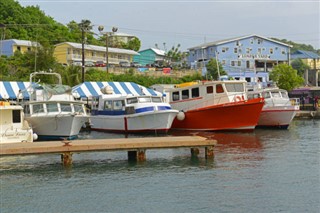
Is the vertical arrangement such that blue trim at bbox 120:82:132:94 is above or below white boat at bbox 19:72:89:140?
above

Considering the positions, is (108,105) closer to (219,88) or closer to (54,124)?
(54,124)

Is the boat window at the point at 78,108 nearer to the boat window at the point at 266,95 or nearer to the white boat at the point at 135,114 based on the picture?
the white boat at the point at 135,114

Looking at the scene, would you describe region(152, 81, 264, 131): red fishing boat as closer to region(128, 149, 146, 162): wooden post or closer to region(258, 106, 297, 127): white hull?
region(258, 106, 297, 127): white hull

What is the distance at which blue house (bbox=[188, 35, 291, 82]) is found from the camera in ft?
266

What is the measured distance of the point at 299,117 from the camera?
4969cm

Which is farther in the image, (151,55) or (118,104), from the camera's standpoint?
(151,55)

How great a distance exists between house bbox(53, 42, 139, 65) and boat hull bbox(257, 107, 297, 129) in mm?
41141

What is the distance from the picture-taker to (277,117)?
37594mm

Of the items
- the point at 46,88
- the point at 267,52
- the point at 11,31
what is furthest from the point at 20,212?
the point at 267,52

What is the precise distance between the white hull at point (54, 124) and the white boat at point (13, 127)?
2.15 metres

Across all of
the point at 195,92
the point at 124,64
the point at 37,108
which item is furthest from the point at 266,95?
the point at 124,64

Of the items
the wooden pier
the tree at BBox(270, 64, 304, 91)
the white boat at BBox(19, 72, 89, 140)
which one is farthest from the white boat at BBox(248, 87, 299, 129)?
the tree at BBox(270, 64, 304, 91)

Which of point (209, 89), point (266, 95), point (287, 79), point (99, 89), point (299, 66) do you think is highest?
point (299, 66)

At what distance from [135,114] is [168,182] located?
15.9 m
